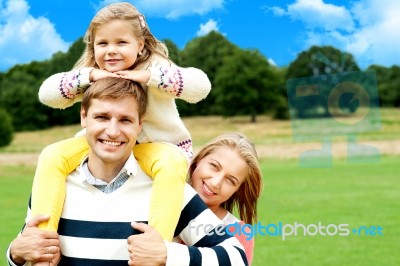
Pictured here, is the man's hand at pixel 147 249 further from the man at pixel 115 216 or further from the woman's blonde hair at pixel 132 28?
the woman's blonde hair at pixel 132 28

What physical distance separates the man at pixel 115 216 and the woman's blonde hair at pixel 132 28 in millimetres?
374

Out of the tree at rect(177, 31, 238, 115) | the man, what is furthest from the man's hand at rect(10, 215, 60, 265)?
the tree at rect(177, 31, 238, 115)

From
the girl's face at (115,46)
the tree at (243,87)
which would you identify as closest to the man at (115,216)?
the girl's face at (115,46)

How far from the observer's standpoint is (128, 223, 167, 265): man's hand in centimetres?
239

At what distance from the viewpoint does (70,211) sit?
2588 millimetres

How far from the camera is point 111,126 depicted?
8.06 feet

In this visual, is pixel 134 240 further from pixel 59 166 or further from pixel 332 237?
pixel 332 237

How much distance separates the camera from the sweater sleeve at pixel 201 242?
2.43m

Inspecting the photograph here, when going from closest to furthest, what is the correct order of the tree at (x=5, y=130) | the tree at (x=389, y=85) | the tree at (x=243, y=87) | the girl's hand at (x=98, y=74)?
the girl's hand at (x=98, y=74), the tree at (x=5, y=130), the tree at (x=389, y=85), the tree at (x=243, y=87)

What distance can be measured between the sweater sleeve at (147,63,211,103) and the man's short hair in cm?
10

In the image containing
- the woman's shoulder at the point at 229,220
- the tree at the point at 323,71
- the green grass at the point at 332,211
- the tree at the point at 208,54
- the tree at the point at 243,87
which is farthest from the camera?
the tree at the point at 243,87

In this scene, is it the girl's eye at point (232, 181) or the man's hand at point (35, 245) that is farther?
the girl's eye at point (232, 181)

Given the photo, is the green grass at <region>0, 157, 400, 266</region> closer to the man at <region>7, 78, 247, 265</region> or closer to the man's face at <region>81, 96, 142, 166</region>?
the man at <region>7, 78, 247, 265</region>

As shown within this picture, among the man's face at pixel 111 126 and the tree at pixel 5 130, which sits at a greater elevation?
the tree at pixel 5 130
